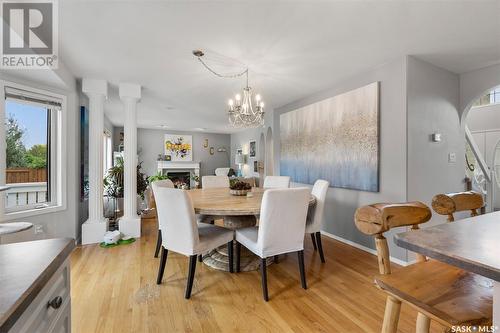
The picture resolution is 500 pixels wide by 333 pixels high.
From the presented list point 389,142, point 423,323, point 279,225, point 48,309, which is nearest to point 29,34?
point 48,309

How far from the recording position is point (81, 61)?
266cm

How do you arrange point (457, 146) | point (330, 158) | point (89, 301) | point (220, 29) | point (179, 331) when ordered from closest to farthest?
point (179, 331), point (89, 301), point (220, 29), point (457, 146), point (330, 158)

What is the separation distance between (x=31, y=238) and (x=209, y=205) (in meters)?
2.13

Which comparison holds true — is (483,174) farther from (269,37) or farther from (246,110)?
(269,37)

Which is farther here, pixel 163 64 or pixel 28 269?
pixel 163 64

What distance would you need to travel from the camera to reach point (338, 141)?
3.36m

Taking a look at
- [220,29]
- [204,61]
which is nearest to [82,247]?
[204,61]

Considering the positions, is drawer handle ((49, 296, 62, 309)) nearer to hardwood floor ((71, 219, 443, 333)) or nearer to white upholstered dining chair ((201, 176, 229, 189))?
hardwood floor ((71, 219, 443, 333))

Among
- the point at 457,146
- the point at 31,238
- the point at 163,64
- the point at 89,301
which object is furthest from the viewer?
the point at 457,146

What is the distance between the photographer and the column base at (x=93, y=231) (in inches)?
126

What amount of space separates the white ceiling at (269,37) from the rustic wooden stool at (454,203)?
4.81 feet

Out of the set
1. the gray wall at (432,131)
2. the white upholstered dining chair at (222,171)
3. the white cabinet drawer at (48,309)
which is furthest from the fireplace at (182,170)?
the white cabinet drawer at (48,309)

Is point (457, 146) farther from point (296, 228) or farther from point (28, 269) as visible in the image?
point (28, 269)

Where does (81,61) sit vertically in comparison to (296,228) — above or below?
above
